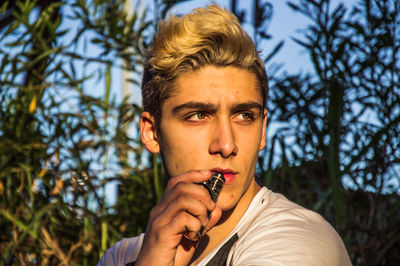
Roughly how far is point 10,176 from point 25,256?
0.46 m

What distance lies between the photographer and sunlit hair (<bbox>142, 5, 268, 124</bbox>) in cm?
173

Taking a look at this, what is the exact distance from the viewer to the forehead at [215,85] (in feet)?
5.46

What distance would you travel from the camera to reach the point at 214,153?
1.62 metres

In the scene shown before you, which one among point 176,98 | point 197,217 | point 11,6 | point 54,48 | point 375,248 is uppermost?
point 11,6

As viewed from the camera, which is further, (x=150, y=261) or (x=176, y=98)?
(x=176, y=98)

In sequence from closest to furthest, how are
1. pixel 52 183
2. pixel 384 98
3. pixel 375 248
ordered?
pixel 375 248
pixel 384 98
pixel 52 183

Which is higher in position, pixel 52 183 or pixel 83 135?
pixel 83 135

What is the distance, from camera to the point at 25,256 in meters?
2.98

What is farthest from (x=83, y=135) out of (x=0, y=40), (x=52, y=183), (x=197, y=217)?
(x=197, y=217)

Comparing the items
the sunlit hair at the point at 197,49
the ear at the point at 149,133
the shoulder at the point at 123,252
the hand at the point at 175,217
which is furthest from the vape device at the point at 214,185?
the shoulder at the point at 123,252

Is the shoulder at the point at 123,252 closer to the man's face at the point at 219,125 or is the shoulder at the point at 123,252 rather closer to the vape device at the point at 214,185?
the man's face at the point at 219,125

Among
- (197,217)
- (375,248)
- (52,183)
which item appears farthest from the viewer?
(52,183)

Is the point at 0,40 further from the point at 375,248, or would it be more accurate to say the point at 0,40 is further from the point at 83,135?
the point at 375,248

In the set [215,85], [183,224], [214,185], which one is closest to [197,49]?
[215,85]
